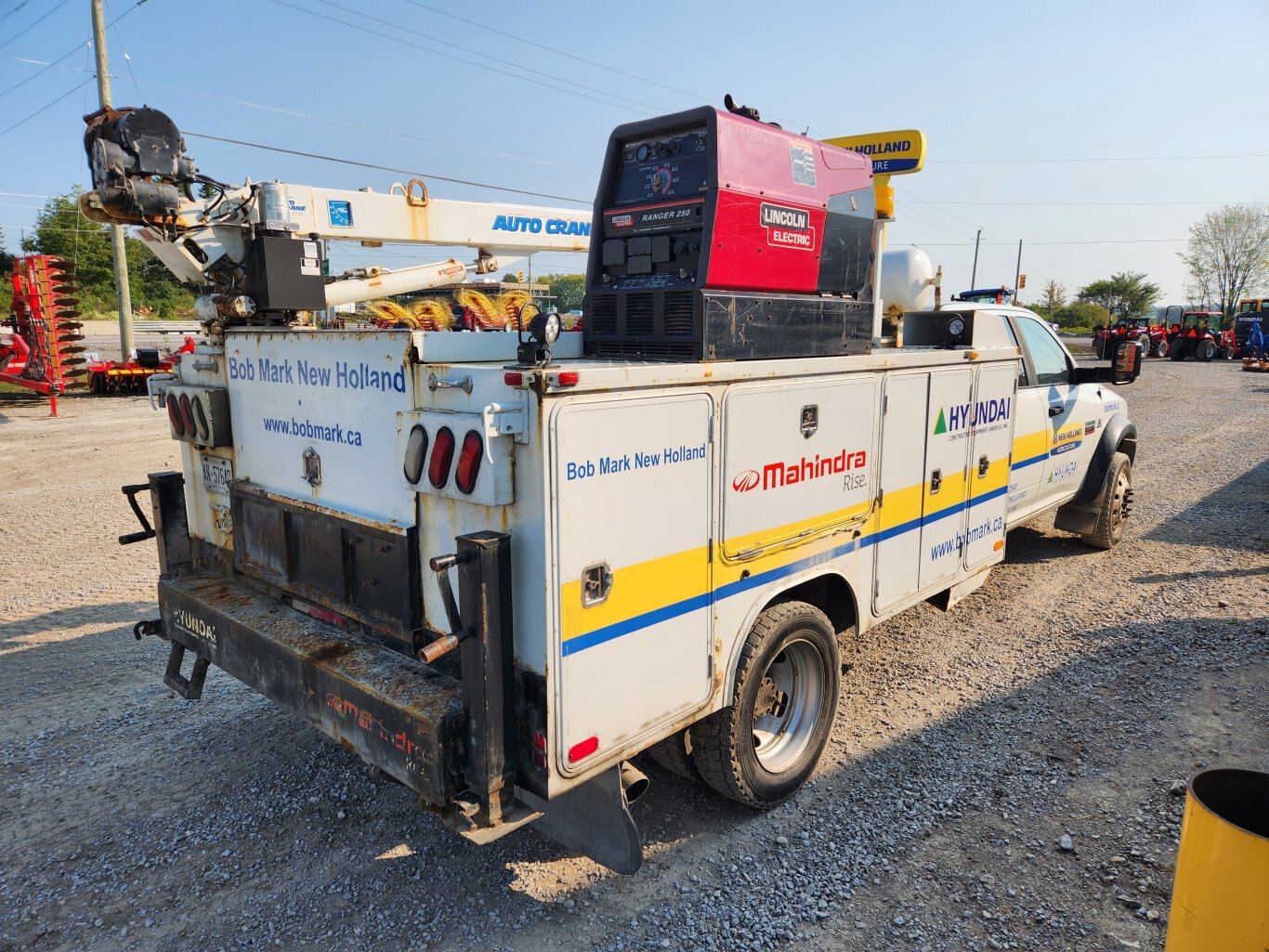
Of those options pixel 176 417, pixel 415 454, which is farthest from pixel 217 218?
pixel 415 454

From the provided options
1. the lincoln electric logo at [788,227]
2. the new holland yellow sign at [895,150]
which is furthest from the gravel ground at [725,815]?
the new holland yellow sign at [895,150]

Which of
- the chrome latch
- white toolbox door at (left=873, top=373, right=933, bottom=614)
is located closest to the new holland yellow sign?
white toolbox door at (left=873, top=373, right=933, bottom=614)

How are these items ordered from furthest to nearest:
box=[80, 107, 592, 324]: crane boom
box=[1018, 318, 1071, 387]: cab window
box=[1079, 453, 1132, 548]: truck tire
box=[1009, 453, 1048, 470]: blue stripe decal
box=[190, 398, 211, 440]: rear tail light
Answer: box=[1079, 453, 1132, 548]: truck tire < box=[1018, 318, 1071, 387]: cab window < box=[1009, 453, 1048, 470]: blue stripe decal < box=[80, 107, 592, 324]: crane boom < box=[190, 398, 211, 440]: rear tail light

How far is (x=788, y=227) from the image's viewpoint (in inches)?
151

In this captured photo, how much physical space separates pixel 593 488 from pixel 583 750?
869 mm

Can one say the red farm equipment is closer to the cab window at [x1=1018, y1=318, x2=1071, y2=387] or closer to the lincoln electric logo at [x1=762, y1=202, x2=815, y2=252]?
the lincoln electric logo at [x1=762, y1=202, x2=815, y2=252]

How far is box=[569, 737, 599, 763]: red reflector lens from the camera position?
264 centimetres

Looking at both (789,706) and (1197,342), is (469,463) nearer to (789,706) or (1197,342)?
(789,706)

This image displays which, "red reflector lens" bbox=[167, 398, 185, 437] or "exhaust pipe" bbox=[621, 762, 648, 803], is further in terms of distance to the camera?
"red reflector lens" bbox=[167, 398, 185, 437]

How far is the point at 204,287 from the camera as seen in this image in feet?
16.1

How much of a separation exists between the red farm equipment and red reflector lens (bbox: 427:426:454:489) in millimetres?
18408

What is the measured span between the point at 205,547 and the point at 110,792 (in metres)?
1.20

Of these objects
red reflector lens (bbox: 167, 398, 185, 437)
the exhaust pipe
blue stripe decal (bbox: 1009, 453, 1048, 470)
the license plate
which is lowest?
the exhaust pipe

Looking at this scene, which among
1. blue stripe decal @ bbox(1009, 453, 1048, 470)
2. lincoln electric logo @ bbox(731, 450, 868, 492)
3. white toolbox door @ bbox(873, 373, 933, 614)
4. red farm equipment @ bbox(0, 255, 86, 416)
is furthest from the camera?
red farm equipment @ bbox(0, 255, 86, 416)
